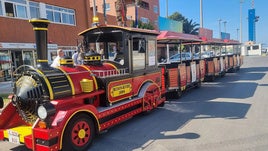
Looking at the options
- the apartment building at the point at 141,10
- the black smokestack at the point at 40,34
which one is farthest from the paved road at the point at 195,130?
A: the apartment building at the point at 141,10

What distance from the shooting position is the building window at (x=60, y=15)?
17625 millimetres

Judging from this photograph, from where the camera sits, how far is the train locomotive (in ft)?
12.3

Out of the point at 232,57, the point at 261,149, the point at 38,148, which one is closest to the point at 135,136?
the point at 38,148

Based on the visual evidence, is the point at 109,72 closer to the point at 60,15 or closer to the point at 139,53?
the point at 139,53

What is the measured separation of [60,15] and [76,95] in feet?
51.9

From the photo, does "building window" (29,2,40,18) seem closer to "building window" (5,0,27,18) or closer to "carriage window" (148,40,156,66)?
"building window" (5,0,27,18)

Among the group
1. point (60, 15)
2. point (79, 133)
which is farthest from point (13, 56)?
point (79, 133)

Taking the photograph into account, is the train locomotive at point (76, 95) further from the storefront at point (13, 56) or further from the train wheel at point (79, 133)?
the storefront at point (13, 56)

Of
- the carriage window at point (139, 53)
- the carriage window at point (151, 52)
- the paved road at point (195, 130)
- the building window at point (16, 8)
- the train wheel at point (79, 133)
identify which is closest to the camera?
the train wheel at point (79, 133)

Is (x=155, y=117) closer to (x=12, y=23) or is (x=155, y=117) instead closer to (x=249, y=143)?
(x=249, y=143)

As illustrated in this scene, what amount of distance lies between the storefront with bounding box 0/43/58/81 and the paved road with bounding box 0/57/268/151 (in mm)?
10955

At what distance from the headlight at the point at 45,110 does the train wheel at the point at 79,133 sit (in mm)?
453

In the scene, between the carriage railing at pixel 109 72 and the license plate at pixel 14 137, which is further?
the carriage railing at pixel 109 72

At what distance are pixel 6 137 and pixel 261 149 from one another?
457cm
